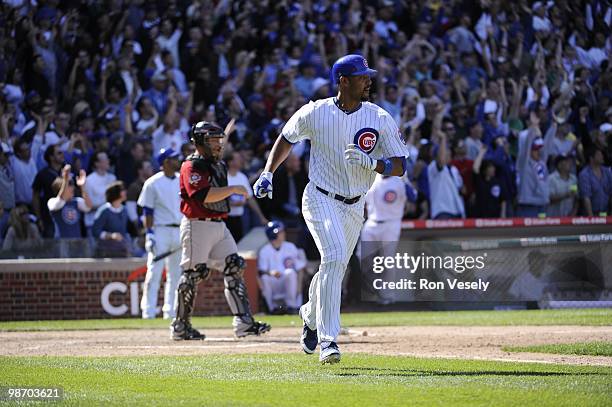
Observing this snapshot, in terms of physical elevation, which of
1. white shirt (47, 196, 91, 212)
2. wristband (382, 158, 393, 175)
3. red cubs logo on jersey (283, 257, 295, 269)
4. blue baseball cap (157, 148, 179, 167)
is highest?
blue baseball cap (157, 148, 179, 167)

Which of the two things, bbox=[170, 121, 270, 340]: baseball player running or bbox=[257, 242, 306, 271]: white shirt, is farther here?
bbox=[257, 242, 306, 271]: white shirt

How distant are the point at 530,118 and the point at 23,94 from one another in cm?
855

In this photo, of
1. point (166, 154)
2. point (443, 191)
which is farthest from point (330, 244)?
point (443, 191)

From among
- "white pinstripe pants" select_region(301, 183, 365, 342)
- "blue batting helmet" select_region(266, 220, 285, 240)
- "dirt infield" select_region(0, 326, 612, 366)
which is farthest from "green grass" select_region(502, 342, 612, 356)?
"blue batting helmet" select_region(266, 220, 285, 240)

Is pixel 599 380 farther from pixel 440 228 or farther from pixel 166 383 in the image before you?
pixel 440 228

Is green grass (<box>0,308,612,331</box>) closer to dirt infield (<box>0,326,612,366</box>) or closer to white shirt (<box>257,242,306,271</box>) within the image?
dirt infield (<box>0,326,612,366</box>)

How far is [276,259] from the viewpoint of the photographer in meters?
16.7

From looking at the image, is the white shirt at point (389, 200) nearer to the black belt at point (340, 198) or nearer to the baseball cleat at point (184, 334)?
the baseball cleat at point (184, 334)

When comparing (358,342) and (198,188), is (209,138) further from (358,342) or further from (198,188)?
(358,342)

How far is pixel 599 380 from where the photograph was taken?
23.4 feet

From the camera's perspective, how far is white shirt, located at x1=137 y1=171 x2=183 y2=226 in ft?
47.1

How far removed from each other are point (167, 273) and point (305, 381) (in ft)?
24.2

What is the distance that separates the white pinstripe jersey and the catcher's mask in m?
2.70

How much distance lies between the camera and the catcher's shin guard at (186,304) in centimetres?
1126
